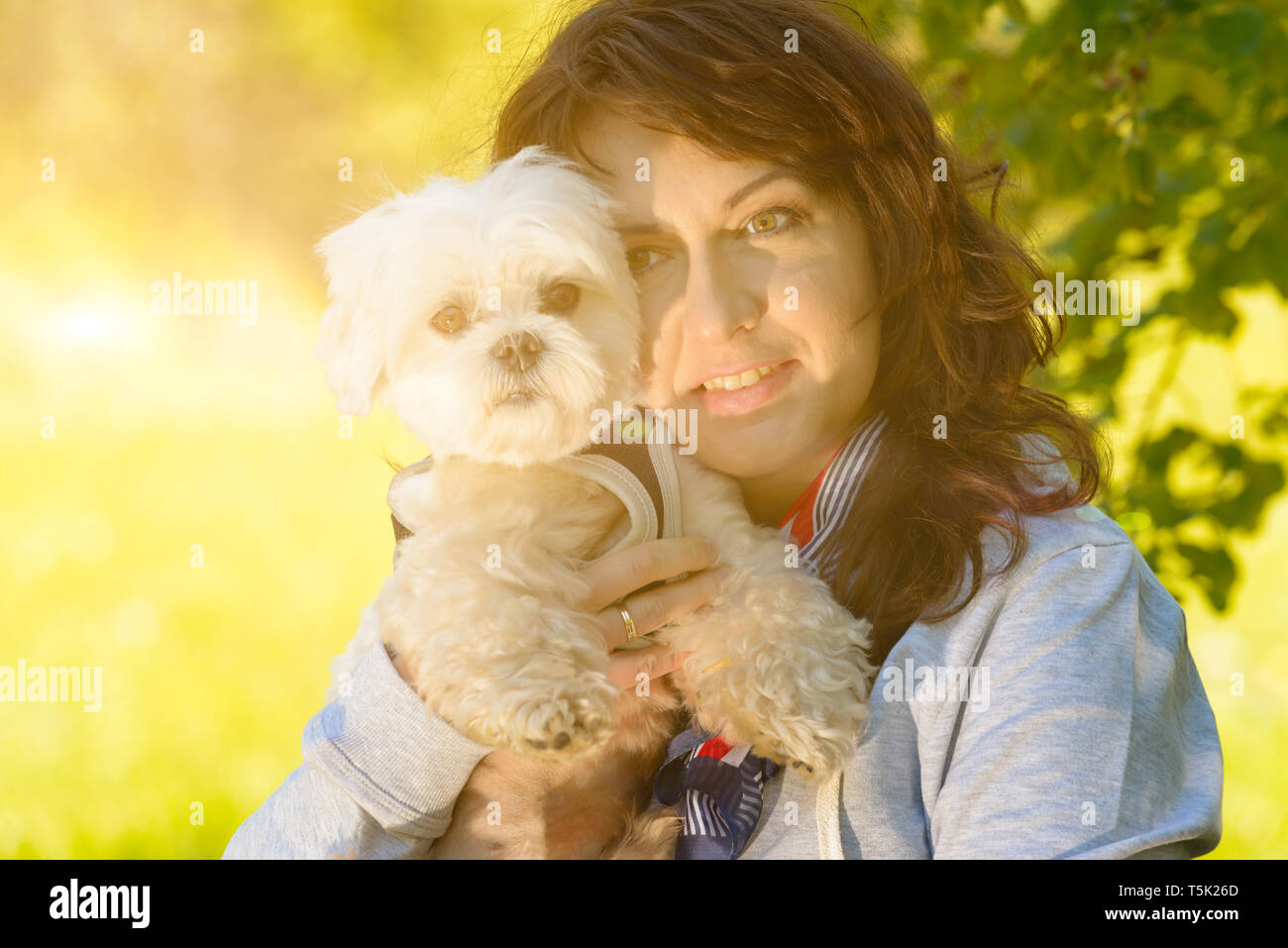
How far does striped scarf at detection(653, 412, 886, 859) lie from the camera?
6.45 ft

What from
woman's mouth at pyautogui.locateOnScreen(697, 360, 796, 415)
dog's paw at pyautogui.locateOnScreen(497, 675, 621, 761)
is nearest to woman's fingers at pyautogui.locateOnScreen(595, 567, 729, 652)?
dog's paw at pyautogui.locateOnScreen(497, 675, 621, 761)

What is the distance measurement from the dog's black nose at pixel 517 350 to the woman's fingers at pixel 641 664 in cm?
60

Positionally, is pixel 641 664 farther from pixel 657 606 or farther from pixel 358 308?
pixel 358 308

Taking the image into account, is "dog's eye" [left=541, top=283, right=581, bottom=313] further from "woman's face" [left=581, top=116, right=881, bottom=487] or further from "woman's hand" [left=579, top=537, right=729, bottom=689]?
"woman's hand" [left=579, top=537, right=729, bottom=689]

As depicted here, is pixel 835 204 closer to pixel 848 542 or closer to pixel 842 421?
pixel 842 421

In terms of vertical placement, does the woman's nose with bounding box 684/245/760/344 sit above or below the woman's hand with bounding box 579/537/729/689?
above

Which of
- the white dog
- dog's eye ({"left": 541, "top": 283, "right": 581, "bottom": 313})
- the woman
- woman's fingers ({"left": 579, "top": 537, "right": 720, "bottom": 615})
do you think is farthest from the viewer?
dog's eye ({"left": 541, "top": 283, "right": 581, "bottom": 313})

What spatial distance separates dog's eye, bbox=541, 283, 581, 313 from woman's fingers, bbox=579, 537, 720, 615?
526mm

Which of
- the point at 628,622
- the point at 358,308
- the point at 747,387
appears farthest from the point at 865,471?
the point at 358,308

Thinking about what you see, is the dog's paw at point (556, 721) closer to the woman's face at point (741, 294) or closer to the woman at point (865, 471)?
the woman at point (865, 471)

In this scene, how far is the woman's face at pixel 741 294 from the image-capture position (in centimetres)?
214

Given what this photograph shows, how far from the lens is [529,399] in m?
2.02

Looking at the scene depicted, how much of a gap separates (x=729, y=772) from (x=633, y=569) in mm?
431

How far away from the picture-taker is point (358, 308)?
2.27 metres
